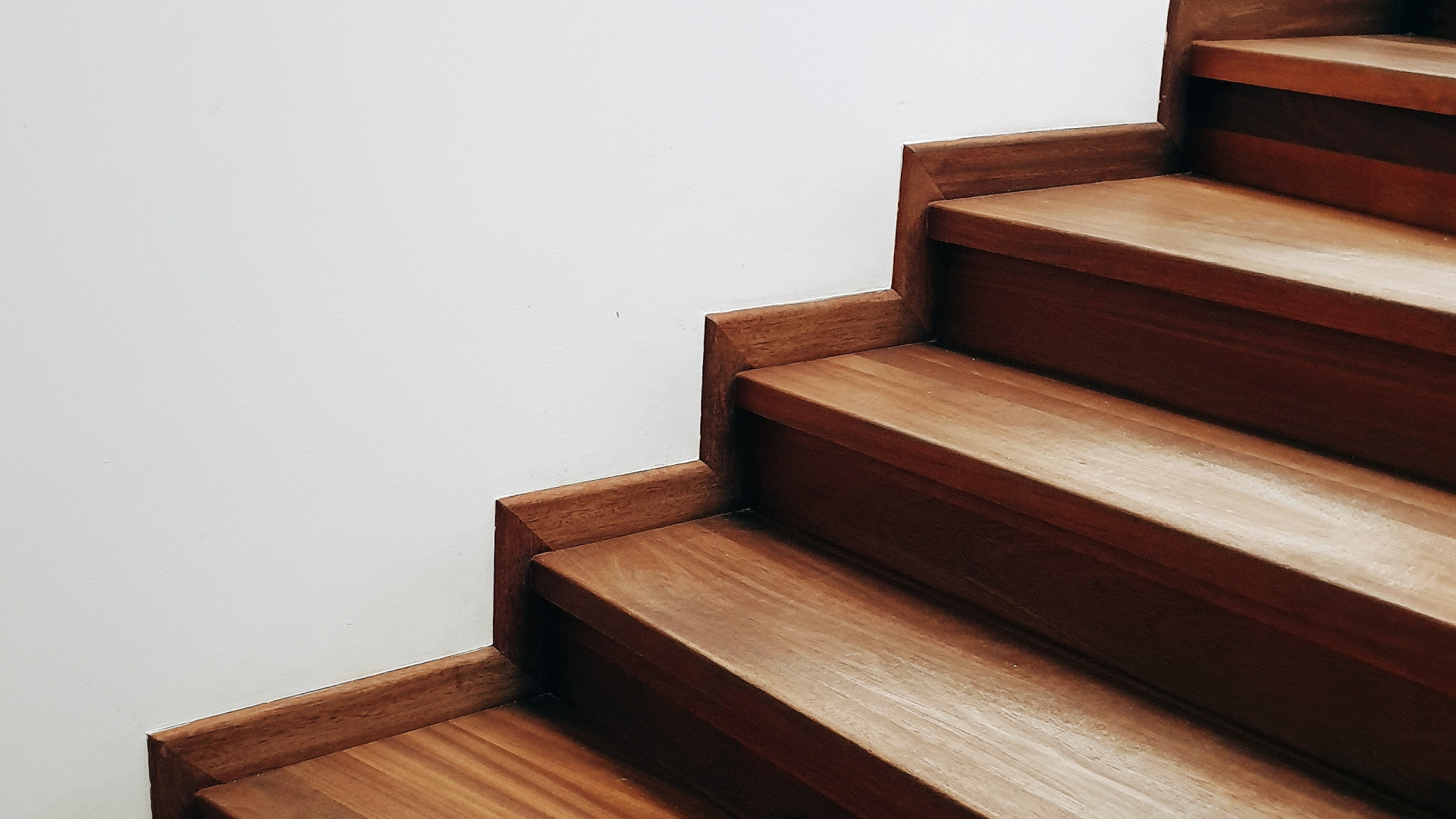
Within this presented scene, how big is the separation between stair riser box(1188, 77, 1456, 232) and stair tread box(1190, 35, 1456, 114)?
1 centimetres

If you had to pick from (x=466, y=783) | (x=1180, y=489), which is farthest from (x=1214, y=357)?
(x=466, y=783)

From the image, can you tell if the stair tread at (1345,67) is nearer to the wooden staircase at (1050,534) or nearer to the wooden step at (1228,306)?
the wooden staircase at (1050,534)

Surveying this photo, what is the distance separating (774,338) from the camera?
1330 mm

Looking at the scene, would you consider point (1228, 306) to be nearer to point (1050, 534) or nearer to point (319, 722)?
point (1050, 534)

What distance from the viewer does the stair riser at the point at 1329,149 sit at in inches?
53.3

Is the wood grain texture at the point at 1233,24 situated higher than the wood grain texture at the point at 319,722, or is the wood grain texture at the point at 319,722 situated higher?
the wood grain texture at the point at 1233,24

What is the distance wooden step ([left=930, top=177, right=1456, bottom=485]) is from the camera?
107 centimetres

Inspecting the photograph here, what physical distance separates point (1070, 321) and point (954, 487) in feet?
0.95

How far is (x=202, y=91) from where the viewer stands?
953 mm

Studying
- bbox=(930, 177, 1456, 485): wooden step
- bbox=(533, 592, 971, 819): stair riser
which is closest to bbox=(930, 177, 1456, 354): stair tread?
bbox=(930, 177, 1456, 485): wooden step

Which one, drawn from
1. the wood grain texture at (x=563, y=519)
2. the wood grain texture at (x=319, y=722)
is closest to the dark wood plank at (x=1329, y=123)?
the wood grain texture at (x=563, y=519)

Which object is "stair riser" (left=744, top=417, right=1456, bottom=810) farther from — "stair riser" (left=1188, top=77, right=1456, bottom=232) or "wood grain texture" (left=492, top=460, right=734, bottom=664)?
"stair riser" (left=1188, top=77, right=1456, bottom=232)

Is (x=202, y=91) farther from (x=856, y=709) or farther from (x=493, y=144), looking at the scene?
(x=856, y=709)

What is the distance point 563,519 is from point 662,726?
0.22m
